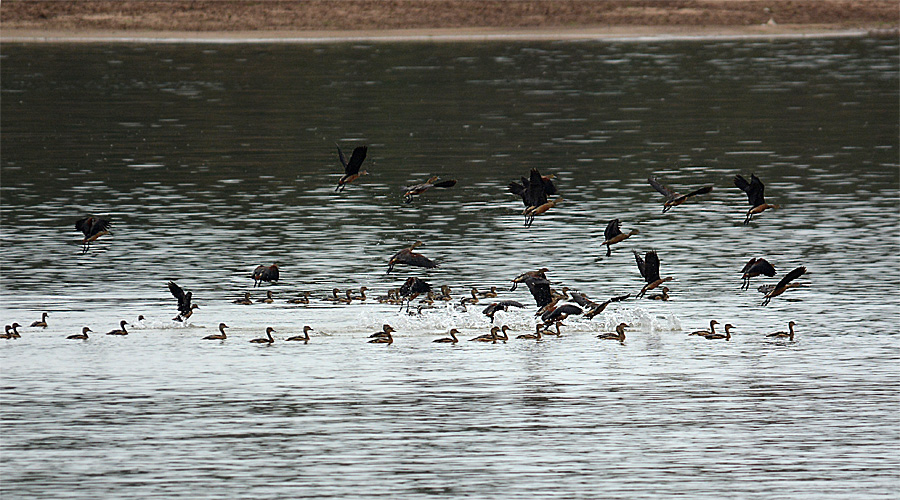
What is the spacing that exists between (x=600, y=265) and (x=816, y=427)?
1036cm

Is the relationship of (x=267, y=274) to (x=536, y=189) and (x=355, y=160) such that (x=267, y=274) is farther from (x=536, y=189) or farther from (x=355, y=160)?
(x=536, y=189)

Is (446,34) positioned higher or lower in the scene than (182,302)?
higher

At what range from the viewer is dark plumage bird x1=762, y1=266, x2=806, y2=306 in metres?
20.4

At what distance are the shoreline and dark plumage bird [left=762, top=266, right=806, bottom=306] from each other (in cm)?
6680

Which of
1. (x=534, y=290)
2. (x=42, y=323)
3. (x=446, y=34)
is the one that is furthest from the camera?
(x=446, y=34)

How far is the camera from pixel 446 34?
92000mm

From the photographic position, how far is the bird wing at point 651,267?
2206cm

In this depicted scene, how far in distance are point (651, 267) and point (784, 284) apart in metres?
2.06

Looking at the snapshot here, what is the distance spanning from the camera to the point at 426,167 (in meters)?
41.5

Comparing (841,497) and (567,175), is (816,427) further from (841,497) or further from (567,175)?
(567,175)

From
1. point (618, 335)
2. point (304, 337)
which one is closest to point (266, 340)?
point (304, 337)

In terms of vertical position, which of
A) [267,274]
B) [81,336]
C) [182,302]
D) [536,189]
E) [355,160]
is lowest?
[81,336]

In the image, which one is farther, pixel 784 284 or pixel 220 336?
pixel 220 336

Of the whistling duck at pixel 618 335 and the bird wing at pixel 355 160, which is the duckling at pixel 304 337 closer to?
the bird wing at pixel 355 160
